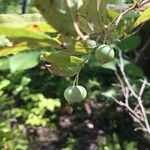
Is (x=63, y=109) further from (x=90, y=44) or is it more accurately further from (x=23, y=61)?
(x=90, y=44)

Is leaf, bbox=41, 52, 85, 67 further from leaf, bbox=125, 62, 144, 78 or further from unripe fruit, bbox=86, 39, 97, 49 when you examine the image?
leaf, bbox=125, 62, 144, 78

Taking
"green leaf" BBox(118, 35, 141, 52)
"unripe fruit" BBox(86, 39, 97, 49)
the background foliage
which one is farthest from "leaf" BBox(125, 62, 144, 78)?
"unripe fruit" BBox(86, 39, 97, 49)

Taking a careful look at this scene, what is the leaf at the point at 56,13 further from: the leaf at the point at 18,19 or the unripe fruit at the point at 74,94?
the unripe fruit at the point at 74,94

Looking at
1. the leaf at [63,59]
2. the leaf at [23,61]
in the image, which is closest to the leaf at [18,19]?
the leaf at [63,59]

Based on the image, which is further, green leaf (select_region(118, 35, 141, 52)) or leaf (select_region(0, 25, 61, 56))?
green leaf (select_region(118, 35, 141, 52))

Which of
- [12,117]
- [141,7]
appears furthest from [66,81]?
[141,7]

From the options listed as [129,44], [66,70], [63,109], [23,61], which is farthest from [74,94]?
[129,44]
